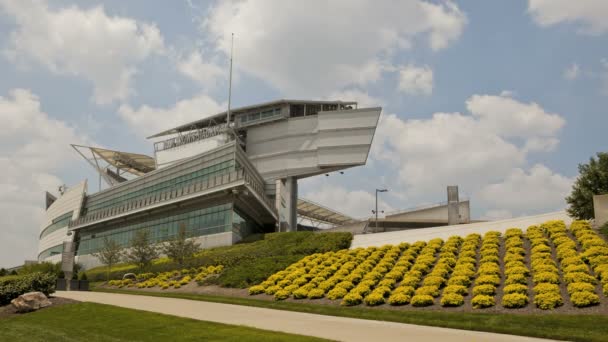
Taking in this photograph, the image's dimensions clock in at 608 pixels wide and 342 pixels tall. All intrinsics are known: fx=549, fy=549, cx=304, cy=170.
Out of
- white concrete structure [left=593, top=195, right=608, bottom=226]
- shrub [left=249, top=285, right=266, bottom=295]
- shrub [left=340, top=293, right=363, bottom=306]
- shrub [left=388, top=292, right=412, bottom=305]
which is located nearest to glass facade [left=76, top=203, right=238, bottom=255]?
shrub [left=249, top=285, right=266, bottom=295]

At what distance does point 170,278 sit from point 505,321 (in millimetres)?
27162

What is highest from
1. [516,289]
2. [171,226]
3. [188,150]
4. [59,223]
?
[188,150]

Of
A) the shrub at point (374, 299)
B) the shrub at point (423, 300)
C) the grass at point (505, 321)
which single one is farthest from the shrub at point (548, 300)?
the shrub at point (374, 299)

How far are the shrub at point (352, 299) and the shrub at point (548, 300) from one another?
23.6 ft

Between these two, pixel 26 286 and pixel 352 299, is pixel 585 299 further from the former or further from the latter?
pixel 26 286

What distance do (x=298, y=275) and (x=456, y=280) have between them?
10023 millimetres

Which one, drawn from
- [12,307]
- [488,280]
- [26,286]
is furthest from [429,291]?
[26,286]

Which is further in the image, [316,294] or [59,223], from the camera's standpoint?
[59,223]

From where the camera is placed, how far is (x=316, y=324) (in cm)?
1770

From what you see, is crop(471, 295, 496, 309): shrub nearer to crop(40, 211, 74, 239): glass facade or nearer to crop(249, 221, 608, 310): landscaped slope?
crop(249, 221, 608, 310): landscaped slope

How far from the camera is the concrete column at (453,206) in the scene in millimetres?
60531

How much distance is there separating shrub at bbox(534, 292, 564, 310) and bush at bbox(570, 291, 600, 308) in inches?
19.7

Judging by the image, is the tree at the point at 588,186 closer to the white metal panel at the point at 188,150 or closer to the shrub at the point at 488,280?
the shrub at the point at 488,280

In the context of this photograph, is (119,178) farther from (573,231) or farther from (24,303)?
(573,231)
